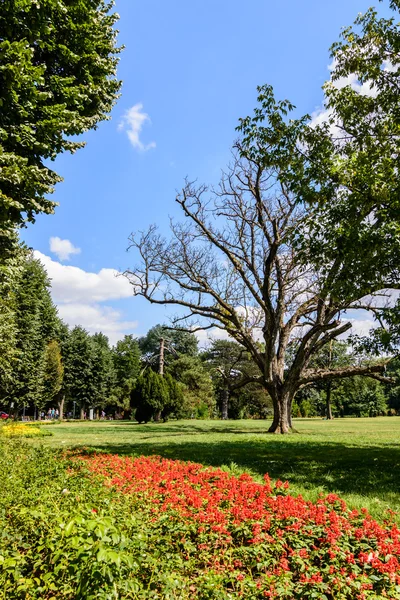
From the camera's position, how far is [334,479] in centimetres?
704

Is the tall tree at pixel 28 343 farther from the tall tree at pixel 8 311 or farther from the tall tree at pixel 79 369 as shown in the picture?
the tall tree at pixel 79 369

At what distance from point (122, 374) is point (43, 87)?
56.0 m

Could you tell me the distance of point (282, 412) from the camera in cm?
1872

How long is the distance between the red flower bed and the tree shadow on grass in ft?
6.83

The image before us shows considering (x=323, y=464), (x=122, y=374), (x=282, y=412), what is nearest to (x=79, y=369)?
(x=122, y=374)

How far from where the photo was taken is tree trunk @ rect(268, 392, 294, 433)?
1833 centimetres

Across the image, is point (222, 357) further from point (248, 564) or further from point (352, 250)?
point (248, 564)

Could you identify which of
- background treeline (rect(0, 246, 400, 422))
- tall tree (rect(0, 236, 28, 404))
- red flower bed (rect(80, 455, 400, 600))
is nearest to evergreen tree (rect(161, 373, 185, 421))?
background treeline (rect(0, 246, 400, 422))

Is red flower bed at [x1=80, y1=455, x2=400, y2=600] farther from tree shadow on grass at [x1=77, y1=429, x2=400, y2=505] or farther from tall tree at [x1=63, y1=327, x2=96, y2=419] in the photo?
tall tree at [x1=63, y1=327, x2=96, y2=419]

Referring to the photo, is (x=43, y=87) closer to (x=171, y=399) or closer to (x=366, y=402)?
(x=171, y=399)

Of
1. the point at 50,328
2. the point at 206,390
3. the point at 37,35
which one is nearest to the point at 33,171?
the point at 37,35

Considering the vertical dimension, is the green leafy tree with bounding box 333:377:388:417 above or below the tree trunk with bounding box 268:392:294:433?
below

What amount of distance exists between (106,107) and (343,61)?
23.4 feet

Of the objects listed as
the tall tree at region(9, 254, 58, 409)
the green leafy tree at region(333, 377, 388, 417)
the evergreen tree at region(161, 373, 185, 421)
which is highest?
the tall tree at region(9, 254, 58, 409)
